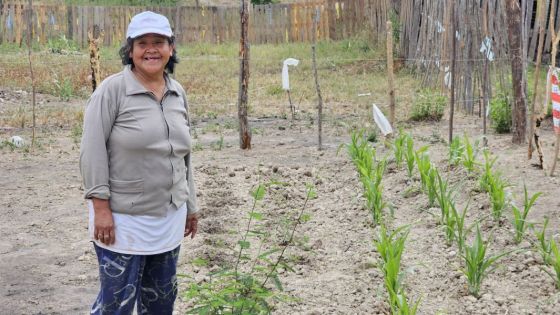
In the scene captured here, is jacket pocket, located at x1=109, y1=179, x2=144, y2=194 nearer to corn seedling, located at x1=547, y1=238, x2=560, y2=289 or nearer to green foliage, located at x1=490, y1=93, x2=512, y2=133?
corn seedling, located at x1=547, y1=238, x2=560, y2=289

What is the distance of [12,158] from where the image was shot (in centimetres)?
991

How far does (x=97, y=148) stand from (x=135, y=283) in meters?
0.58

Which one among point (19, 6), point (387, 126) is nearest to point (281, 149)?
point (387, 126)

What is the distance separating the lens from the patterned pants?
363 centimetres

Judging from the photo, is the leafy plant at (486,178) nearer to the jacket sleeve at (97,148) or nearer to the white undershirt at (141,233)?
the white undershirt at (141,233)

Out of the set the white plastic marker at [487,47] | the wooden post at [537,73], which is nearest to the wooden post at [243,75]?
the white plastic marker at [487,47]

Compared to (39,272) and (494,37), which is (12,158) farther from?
(494,37)

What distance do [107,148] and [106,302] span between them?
62 cm

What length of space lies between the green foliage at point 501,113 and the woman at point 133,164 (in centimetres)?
682

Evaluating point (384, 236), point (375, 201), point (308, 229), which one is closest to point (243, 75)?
point (308, 229)

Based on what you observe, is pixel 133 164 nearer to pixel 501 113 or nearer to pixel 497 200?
pixel 497 200

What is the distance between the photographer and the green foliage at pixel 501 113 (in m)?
9.95

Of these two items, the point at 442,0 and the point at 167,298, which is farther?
the point at 442,0

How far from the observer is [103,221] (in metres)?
3.58
